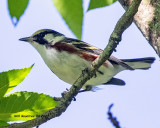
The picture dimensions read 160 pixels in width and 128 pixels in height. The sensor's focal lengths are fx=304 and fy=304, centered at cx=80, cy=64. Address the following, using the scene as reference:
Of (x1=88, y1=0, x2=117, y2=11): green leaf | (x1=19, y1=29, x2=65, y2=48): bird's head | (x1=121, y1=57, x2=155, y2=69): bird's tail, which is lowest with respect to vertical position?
(x1=121, y1=57, x2=155, y2=69): bird's tail

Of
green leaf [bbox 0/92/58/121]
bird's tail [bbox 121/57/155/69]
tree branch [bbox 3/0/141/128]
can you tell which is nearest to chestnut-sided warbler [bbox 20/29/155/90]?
bird's tail [bbox 121/57/155/69]

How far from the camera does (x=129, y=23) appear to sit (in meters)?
2.12

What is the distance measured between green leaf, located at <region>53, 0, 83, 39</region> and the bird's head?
1.93 m

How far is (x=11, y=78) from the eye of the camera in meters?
1.99

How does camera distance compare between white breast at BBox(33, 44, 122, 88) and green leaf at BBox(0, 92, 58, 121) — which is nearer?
green leaf at BBox(0, 92, 58, 121)

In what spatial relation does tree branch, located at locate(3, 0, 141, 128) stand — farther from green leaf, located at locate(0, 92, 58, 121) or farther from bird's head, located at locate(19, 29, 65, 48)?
bird's head, located at locate(19, 29, 65, 48)

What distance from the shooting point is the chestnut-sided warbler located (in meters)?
3.94

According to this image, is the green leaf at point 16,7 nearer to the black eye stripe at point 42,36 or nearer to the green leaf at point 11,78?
the green leaf at point 11,78

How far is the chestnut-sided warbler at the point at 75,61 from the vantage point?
12.9 feet

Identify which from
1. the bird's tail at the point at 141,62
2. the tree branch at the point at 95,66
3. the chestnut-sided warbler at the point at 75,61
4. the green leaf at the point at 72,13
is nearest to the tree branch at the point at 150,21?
the tree branch at the point at 95,66

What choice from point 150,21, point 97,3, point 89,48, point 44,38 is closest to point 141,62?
point 89,48

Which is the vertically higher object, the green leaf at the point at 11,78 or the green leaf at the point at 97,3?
the green leaf at the point at 97,3

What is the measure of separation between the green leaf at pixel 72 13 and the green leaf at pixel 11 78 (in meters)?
0.49

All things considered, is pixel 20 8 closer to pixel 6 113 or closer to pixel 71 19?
pixel 71 19
